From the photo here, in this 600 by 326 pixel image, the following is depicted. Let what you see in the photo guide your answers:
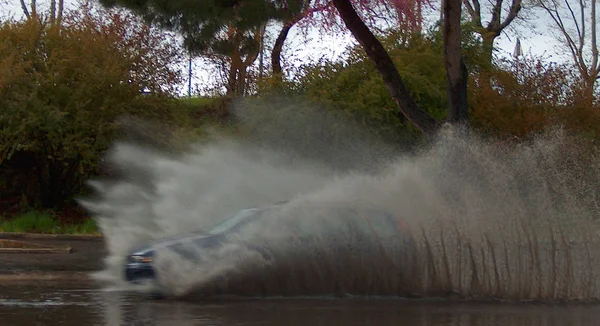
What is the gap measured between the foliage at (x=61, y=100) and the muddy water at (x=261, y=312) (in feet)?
43.2

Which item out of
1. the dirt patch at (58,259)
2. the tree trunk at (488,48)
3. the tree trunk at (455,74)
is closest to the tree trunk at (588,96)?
the tree trunk at (488,48)

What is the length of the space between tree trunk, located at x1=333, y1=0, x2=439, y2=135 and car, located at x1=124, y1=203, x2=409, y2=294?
5765 mm

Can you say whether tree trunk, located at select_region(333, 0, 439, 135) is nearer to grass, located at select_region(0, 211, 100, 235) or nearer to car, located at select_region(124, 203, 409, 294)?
car, located at select_region(124, 203, 409, 294)

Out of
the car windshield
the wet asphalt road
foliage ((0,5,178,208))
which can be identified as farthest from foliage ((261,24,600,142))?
the wet asphalt road

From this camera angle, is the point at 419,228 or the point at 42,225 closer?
the point at 419,228

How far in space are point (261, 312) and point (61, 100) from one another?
17077 mm

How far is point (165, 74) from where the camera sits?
1174 inches

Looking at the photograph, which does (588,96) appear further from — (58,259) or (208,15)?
(58,259)

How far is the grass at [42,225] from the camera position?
24922mm

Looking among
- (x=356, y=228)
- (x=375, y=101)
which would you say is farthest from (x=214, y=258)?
(x=375, y=101)

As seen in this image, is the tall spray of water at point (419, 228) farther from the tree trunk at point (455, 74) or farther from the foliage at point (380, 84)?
the foliage at point (380, 84)

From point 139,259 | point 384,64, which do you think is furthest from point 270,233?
point 384,64

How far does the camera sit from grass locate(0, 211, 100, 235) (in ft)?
81.8

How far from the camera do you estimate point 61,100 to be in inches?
1037
